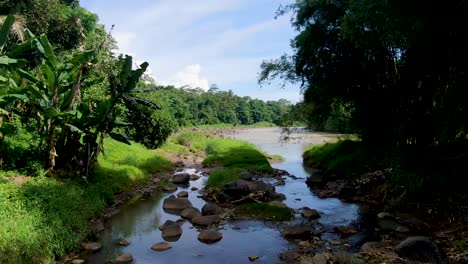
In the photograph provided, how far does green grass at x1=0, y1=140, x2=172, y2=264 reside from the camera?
8.74 meters

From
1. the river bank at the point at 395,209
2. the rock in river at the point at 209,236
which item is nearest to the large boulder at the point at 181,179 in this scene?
the river bank at the point at 395,209

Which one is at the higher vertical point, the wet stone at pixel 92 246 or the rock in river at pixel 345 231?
the rock in river at pixel 345 231

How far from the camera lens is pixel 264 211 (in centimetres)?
1383

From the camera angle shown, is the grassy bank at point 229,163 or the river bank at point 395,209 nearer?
the river bank at point 395,209

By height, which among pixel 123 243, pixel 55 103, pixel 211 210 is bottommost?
pixel 123 243

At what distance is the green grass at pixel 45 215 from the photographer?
8.74 meters

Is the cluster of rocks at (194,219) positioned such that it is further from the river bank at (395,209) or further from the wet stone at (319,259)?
the river bank at (395,209)

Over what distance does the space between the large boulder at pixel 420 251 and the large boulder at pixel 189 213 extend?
711 cm

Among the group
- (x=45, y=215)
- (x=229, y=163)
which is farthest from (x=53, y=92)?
(x=229, y=163)

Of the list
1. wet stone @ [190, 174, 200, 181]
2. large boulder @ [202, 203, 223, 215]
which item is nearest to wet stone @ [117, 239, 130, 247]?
large boulder @ [202, 203, 223, 215]

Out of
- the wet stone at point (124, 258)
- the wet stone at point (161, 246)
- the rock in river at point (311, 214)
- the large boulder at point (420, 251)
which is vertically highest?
the large boulder at point (420, 251)

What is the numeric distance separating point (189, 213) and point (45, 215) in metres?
5.04

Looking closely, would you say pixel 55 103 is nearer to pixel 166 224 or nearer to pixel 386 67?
pixel 166 224

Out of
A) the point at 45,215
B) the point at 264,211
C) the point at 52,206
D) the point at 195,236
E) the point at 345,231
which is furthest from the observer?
the point at 264,211
